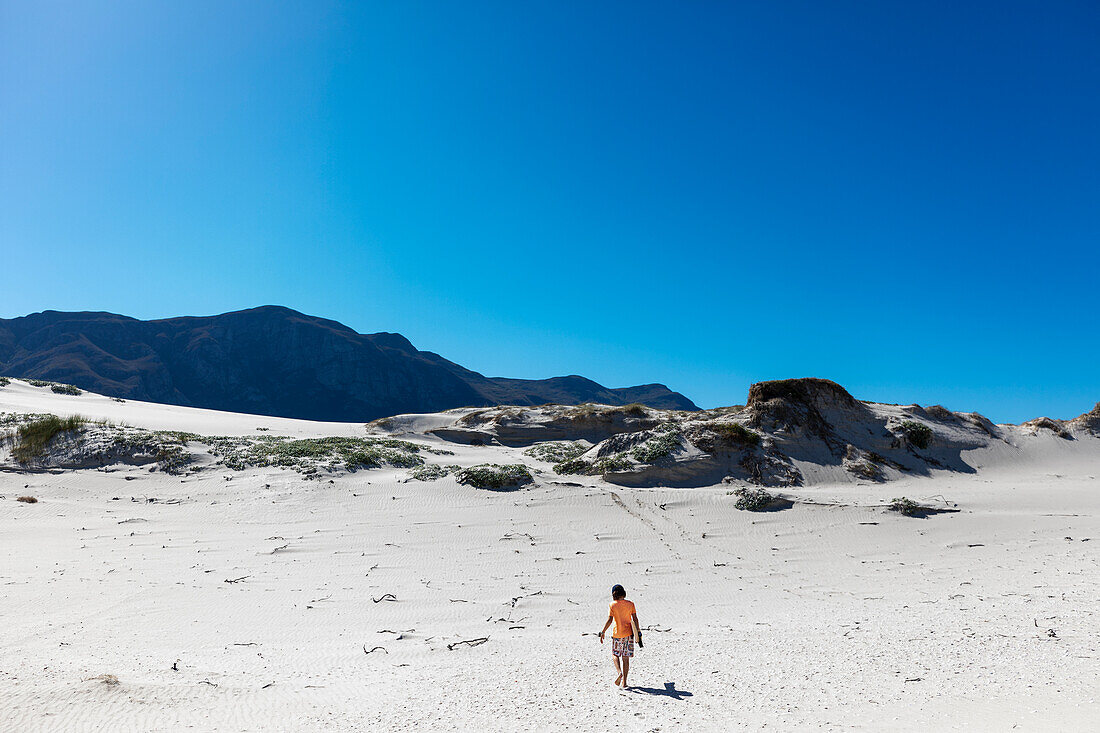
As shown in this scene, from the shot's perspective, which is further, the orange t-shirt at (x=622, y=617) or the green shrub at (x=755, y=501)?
the green shrub at (x=755, y=501)

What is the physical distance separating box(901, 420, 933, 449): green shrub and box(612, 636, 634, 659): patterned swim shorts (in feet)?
60.1

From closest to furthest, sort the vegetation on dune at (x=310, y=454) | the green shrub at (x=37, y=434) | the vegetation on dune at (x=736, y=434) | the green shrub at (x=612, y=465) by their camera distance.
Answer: the green shrub at (x=37, y=434) → the vegetation on dune at (x=310, y=454) → the green shrub at (x=612, y=465) → the vegetation on dune at (x=736, y=434)

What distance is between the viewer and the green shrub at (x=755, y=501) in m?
13.1

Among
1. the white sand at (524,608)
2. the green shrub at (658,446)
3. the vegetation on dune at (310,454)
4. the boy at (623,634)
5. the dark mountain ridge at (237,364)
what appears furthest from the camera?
the dark mountain ridge at (237,364)

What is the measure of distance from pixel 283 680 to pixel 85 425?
17.7 m

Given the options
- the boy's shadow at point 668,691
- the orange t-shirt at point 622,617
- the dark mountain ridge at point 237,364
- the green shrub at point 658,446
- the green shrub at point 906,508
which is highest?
the dark mountain ridge at point 237,364

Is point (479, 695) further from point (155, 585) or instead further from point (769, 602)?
point (155, 585)

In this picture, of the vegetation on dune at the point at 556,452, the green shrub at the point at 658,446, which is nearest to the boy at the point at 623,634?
the green shrub at the point at 658,446

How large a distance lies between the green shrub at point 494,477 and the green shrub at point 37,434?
1203 cm

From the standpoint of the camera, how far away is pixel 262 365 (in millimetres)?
119000

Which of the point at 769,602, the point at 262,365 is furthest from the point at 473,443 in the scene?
the point at 262,365

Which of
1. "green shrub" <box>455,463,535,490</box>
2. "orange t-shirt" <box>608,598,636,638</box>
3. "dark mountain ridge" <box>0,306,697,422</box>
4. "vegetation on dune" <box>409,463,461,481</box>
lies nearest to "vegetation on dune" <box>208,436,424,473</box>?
"vegetation on dune" <box>409,463,461,481</box>

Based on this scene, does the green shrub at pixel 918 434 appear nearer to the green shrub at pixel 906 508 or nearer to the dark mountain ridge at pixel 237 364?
the green shrub at pixel 906 508

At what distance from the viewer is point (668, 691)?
4777mm
